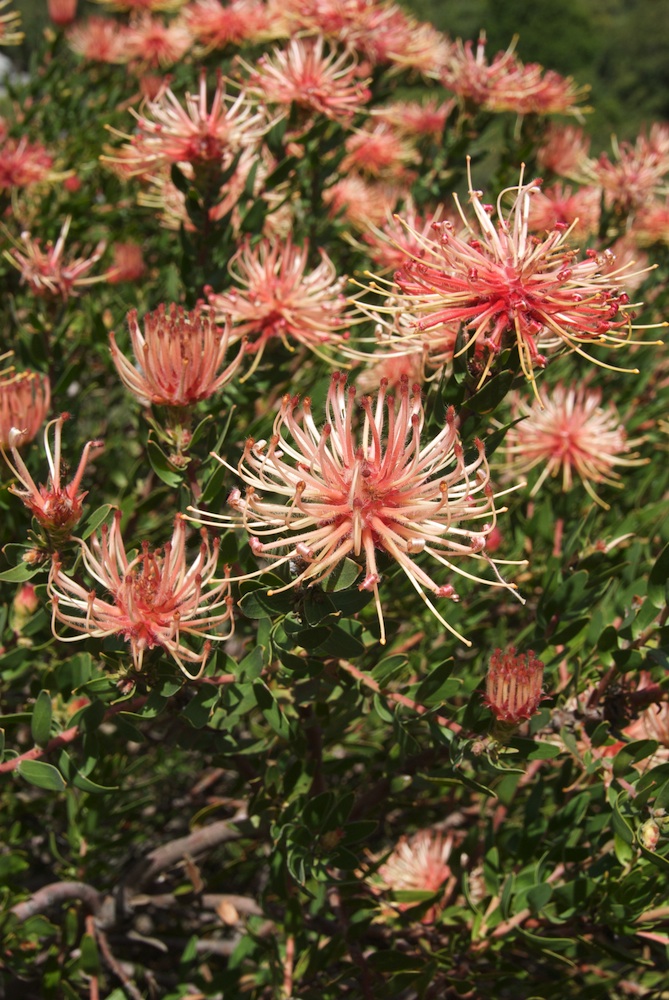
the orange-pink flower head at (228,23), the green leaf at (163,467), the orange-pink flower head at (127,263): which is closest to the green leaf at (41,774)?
the green leaf at (163,467)

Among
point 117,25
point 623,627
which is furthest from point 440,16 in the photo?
point 623,627

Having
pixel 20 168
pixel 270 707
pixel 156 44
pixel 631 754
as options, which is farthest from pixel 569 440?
pixel 156 44

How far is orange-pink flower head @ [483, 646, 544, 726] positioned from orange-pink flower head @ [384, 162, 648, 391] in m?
0.38

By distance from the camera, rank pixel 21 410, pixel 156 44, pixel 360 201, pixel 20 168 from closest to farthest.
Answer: pixel 21 410
pixel 20 168
pixel 360 201
pixel 156 44

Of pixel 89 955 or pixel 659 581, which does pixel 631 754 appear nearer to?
pixel 659 581

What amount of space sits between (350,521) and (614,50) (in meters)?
51.1

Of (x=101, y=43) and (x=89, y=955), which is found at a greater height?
(x=101, y=43)

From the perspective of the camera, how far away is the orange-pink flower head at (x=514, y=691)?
109cm

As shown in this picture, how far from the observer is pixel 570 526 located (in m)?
1.78

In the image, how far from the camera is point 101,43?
3068mm

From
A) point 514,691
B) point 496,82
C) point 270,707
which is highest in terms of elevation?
point 496,82

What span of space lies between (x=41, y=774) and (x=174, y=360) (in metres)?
0.58

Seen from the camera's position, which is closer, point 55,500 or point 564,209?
point 55,500

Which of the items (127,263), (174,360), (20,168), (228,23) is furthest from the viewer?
(228,23)
